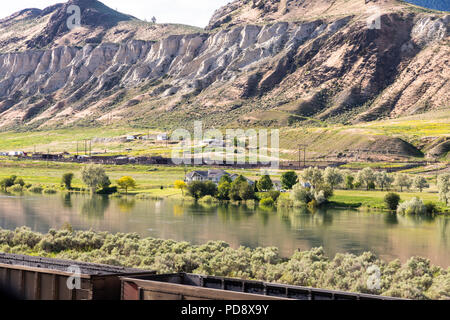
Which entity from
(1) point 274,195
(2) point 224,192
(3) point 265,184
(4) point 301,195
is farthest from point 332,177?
(2) point 224,192

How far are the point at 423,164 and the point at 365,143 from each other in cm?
1481

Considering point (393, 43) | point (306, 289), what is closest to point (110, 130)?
point (393, 43)

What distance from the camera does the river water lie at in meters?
40.8

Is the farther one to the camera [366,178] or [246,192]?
[366,178]

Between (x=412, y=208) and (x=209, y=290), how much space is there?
1997 inches

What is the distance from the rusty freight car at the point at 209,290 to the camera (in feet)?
43.7

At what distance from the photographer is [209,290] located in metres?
13.4

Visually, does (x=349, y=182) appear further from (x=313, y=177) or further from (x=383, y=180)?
(x=313, y=177)

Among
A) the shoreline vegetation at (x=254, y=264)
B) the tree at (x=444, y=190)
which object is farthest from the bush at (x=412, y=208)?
the shoreline vegetation at (x=254, y=264)

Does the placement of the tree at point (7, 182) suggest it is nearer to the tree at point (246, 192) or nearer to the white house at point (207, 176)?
the white house at point (207, 176)

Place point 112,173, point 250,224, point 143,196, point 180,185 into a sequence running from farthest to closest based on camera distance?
point 112,173 < point 180,185 < point 143,196 < point 250,224

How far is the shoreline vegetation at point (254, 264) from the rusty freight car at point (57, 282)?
790 cm

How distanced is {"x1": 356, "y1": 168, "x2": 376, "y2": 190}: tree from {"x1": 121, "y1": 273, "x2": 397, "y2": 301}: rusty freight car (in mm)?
63599

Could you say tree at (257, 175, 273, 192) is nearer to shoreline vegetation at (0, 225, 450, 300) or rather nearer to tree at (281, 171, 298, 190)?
tree at (281, 171, 298, 190)
